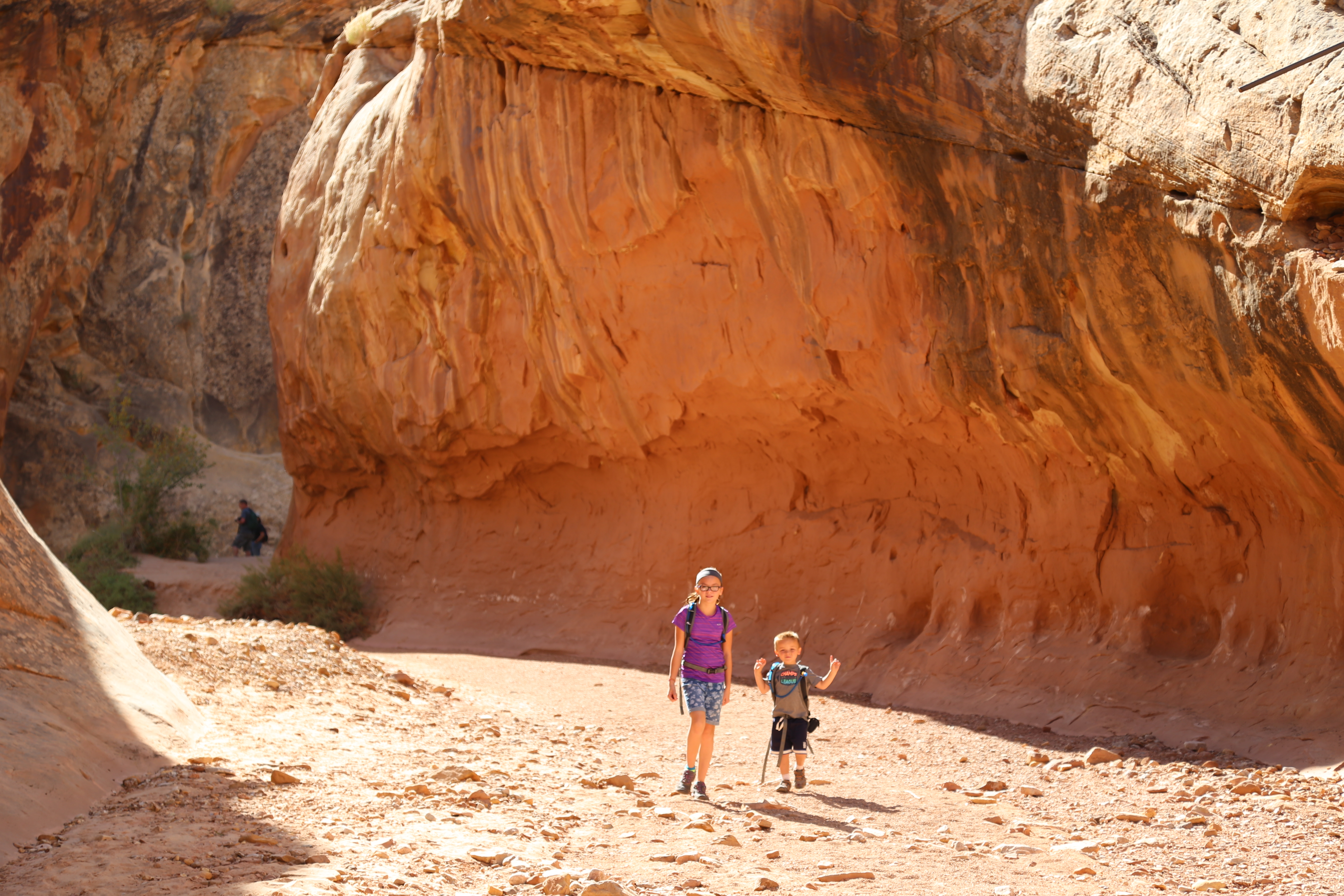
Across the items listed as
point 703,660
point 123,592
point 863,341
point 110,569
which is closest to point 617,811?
point 703,660

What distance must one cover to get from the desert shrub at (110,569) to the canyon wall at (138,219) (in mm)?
4570

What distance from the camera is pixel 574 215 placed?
12914 mm

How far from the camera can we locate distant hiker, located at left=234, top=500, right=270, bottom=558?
23.4m

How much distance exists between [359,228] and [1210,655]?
36.6 feet

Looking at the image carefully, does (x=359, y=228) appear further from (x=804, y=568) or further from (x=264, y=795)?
(x=264, y=795)

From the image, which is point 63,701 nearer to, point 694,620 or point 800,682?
point 694,620

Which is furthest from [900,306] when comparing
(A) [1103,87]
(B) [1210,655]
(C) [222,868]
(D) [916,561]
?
(C) [222,868]

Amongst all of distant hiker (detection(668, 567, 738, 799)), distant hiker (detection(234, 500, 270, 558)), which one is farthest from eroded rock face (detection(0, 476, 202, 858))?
distant hiker (detection(234, 500, 270, 558))

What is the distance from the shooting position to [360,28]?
17.3 meters

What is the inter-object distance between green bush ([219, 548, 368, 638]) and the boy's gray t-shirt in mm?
9972

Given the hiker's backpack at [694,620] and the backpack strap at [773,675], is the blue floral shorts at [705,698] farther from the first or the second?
the backpack strap at [773,675]

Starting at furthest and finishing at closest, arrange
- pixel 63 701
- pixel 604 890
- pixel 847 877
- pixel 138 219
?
1. pixel 138 219
2. pixel 63 701
3. pixel 847 877
4. pixel 604 890

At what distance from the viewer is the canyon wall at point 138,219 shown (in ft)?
77.2

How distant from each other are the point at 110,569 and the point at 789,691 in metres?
15.5
